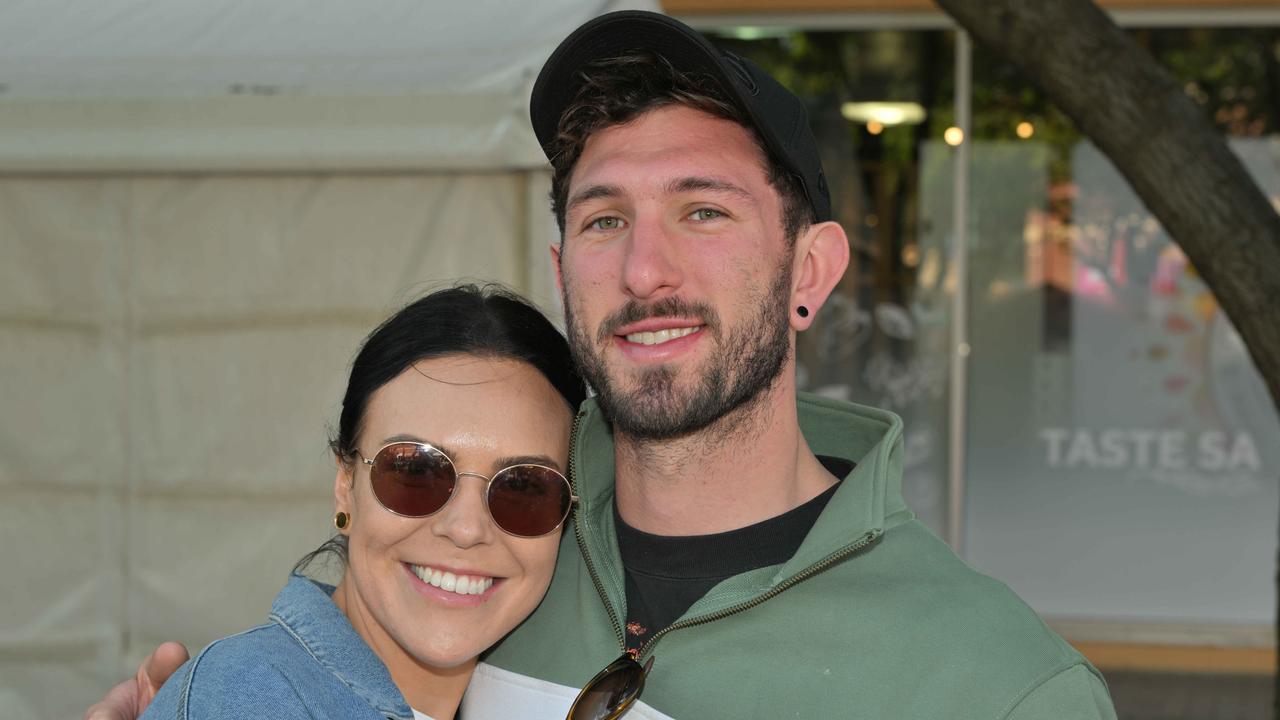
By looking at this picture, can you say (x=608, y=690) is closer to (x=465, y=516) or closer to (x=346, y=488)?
(x=465, y=516)

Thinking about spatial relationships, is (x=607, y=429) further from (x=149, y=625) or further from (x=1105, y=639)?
(x=1105, y=639)

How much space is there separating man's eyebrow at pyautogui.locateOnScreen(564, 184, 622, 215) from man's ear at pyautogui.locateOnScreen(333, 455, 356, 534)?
1.77ft

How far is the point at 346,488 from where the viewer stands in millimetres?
2033

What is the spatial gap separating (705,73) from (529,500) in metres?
0.71

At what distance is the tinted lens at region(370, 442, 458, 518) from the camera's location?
6.17 feet

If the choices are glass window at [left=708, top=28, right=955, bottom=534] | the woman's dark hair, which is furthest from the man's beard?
glass window at [left=708, top=28, right=955, bottom=534]

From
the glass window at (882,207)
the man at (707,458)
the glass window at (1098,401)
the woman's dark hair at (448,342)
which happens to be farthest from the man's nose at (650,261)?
the glass window at (1098,401)

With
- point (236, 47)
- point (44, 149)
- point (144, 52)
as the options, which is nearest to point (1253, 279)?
point (236, 47)

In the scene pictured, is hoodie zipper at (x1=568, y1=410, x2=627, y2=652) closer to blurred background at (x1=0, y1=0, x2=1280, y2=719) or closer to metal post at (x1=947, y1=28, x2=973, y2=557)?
blurred background at (x1=0, y1=0, x2=1280, y2=719)

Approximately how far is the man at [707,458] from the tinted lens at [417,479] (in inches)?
11.2

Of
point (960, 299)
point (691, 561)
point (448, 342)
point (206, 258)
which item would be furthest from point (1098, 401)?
point (448, 342)

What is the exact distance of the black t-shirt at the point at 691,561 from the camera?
1980 millimetres

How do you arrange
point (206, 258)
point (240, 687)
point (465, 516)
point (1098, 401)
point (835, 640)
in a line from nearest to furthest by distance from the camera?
point (240, 687) → point (835, 640) → point (465, 516) → point (206, 258) → point (1098, 401)

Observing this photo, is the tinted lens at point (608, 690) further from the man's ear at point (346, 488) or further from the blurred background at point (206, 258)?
the blurred background at point (206, 258)
